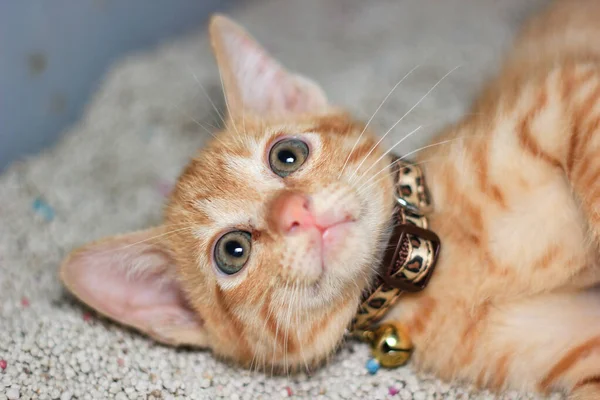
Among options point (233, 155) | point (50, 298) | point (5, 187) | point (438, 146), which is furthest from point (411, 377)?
point (5, 187)

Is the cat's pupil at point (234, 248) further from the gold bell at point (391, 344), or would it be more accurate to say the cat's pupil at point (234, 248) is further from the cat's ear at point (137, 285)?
the gold bell at point (391, 344)

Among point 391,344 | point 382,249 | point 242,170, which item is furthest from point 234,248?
point 391,344

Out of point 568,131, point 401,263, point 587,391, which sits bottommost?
point 587,391

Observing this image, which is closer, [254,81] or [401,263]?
[401,263]

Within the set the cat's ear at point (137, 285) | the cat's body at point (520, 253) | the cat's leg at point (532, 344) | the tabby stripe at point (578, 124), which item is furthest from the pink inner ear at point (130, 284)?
the tabby stripe at point (578, 124)

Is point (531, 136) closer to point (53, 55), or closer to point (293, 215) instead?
point (293, 215)

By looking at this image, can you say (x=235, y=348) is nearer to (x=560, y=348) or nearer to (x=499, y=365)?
(x=499, y=365)

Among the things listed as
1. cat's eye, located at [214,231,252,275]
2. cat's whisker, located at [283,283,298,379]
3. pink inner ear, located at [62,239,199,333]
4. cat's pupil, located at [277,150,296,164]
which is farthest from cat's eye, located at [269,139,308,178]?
pink inner ear, located at [62,239,199,333]

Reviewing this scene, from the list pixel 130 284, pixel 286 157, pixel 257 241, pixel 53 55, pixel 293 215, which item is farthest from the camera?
pixel 53 55

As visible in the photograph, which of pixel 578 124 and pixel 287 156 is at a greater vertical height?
pixel 578 124
